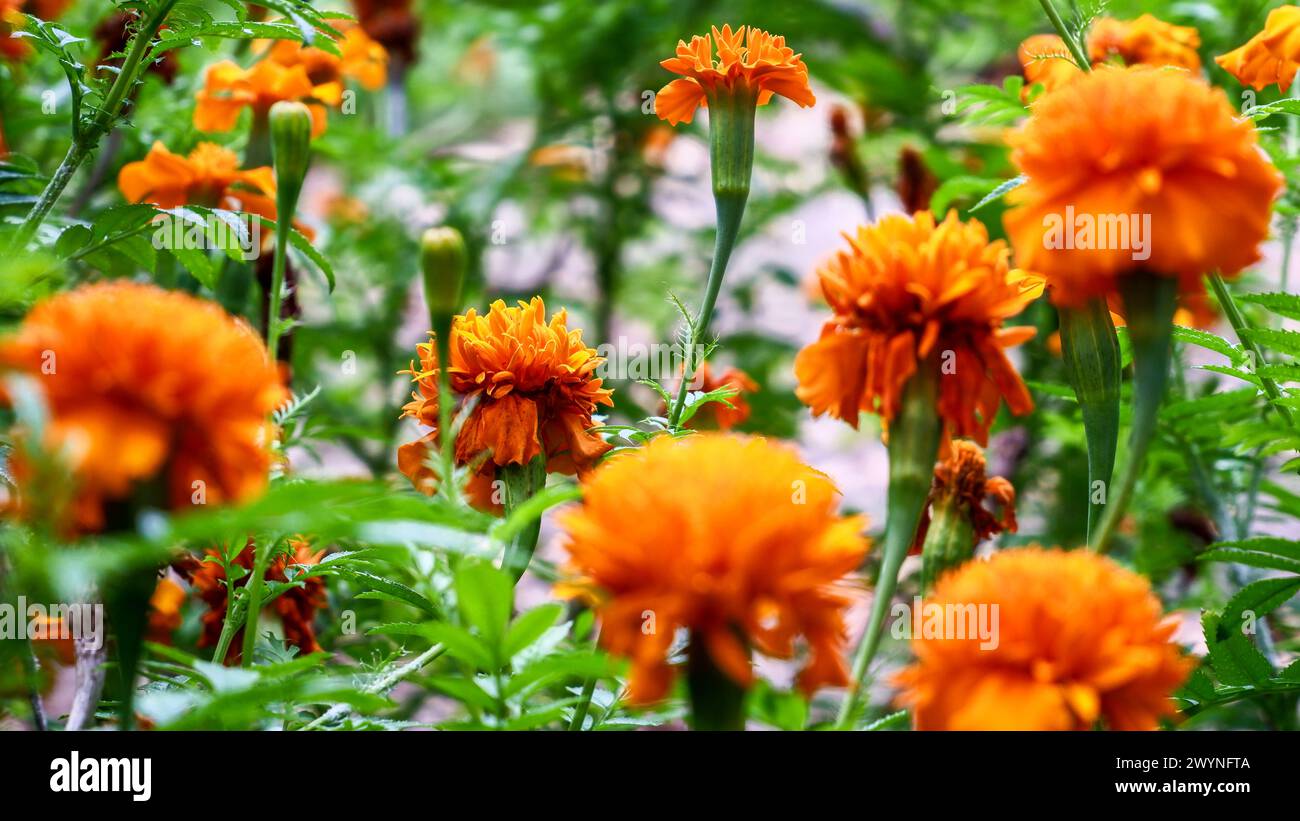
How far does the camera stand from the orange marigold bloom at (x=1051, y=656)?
1.79 feet

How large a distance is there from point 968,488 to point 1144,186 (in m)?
0.36

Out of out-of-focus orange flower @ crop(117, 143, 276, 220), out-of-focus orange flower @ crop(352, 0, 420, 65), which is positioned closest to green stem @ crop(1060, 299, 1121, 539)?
out-of-focus orange flower @ crop(117, 143, 276, 220)

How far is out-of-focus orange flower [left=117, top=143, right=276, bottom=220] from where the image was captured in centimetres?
119

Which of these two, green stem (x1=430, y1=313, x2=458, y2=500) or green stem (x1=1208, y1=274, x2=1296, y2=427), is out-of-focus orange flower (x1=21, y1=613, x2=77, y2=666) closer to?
green stem (x1=430, y1=313, x2=458, y2=500)

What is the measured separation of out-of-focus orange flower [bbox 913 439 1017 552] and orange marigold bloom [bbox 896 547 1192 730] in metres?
0.31

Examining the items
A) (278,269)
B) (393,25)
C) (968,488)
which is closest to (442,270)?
(278,269)

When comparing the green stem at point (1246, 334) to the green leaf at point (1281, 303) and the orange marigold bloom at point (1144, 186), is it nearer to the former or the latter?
the green leaf at point (1281, 303)

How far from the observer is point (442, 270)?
684mm

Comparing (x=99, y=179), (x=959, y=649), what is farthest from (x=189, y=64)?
(x=959, y=649)

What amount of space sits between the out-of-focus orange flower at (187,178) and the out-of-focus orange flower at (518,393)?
0.46 metres

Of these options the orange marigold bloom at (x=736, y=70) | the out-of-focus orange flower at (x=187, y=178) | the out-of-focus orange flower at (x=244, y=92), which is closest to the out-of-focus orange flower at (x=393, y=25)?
the out-of-focus orange flower at (x=244, y=92)

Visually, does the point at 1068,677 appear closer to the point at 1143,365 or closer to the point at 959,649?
the point at 959,649

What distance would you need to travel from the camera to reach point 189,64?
1.64m
